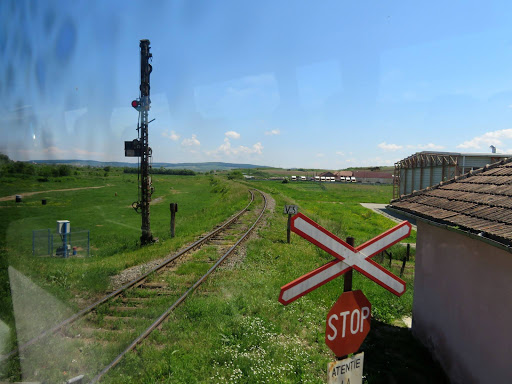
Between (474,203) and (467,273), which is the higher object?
(474,203)

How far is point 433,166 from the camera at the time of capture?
80.7ft

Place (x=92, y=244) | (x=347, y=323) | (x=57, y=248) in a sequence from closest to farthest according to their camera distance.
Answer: (x=347, y=323) → (x=57, y=248) → (x=92, y=244)

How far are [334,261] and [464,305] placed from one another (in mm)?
3923

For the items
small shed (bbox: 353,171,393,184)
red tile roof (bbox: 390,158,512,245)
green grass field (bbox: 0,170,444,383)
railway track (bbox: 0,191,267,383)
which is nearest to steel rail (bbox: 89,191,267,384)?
railway track (bbox: 0,191,267,383)

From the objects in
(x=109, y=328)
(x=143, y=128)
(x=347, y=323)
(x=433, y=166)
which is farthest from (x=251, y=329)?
(x=433, y=166)

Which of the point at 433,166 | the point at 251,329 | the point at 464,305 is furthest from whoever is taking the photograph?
the point at 433,166

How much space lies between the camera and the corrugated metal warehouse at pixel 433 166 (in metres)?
20.9

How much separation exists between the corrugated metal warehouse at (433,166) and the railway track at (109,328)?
1483 centimetres

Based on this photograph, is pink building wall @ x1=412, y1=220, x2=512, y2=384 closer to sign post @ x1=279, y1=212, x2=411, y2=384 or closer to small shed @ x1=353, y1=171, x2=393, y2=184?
sign post @ x1=279, y1=212, x2=411, y2=384

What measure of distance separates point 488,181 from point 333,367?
5367 mm

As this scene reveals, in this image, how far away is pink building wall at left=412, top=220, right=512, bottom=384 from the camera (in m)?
4.20

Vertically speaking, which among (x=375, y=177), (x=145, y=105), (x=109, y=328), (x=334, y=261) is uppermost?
(x=145, y=105)

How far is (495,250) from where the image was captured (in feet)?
14.5

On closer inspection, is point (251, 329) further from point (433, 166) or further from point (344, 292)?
point (433, 166)
